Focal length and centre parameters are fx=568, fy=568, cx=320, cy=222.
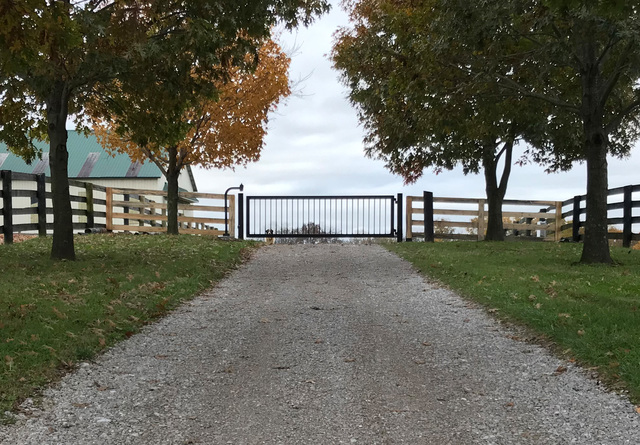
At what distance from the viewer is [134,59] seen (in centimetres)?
1101

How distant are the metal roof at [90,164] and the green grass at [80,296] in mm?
19718

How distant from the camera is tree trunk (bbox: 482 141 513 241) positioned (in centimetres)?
1912

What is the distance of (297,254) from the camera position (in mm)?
15273

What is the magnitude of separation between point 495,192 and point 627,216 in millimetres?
4293

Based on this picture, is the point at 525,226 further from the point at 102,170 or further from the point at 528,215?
the point at 102,170

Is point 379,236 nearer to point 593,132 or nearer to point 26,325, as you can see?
point 593,132

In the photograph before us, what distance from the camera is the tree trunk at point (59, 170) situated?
11.8 metres

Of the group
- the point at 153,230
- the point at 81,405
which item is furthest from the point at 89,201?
the point at 81,405

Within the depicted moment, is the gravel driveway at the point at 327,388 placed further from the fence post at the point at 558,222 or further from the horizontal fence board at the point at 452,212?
the fence post at the point at 558,222

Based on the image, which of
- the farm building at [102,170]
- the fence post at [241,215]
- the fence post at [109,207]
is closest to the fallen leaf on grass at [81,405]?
the fence post at [241,215]

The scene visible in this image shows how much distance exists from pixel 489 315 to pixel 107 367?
4.75 meters

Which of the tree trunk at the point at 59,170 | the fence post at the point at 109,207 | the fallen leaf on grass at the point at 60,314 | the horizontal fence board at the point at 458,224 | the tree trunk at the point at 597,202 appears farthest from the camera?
the fence post at the point at 109,207

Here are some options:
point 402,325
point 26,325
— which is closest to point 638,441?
point 402,325

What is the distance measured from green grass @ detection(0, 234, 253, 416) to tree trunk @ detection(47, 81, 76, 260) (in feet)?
1.58
